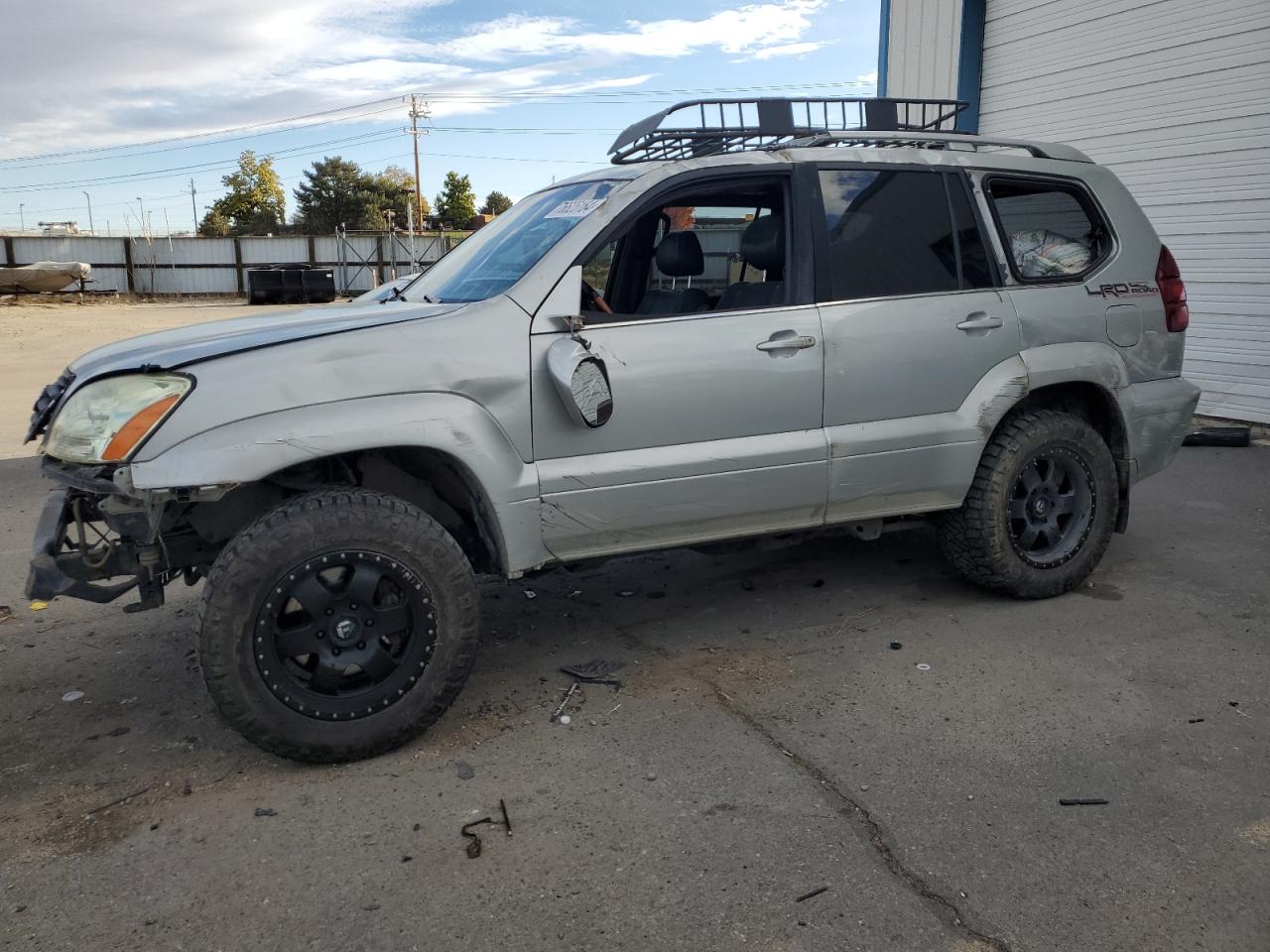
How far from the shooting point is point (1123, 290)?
14.7 feet

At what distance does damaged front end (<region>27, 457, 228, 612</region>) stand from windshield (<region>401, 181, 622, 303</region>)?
1.26m

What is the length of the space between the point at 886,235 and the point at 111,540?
309 cm

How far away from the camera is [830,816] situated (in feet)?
9.24

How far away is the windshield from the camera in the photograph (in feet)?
12.0

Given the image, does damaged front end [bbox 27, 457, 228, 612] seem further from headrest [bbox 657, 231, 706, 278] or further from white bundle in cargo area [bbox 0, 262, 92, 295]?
white bundle in cargo area [bbox 0, 262, 92, 295]

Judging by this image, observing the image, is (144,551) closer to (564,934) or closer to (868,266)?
(564,934)

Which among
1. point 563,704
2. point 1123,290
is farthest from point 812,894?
point 1123,290

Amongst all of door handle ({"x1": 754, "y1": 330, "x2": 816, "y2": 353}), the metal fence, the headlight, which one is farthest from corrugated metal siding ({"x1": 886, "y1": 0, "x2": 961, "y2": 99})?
the metal fence

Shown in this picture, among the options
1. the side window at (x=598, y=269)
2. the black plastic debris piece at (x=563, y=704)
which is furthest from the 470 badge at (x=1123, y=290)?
the black plastic debris piece at (x=563, y=704)

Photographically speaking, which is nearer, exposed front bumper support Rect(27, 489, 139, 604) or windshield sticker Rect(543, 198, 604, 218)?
exposed front bumper support Rect(27, 489, 139, 604)

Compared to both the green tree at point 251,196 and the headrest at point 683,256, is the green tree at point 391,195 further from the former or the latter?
the headrest at point 683,256

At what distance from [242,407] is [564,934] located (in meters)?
1.77

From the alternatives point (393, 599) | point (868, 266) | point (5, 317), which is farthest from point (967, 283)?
point (5, 317)

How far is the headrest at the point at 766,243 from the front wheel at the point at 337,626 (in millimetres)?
1748
